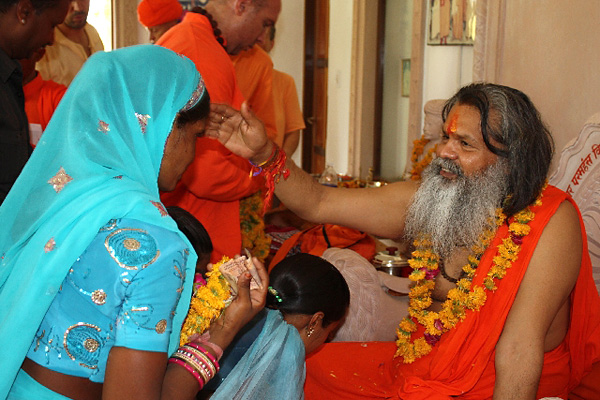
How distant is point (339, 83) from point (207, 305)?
571 centimetres

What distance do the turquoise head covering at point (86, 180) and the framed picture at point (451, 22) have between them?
3.37 metres

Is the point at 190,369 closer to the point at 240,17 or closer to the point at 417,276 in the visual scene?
the point at 417,276

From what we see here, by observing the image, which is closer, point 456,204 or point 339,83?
point 456,204

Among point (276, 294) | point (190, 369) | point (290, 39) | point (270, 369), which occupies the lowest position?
point (270, 369)

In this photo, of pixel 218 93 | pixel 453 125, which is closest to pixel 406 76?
Result: pixel 218 93

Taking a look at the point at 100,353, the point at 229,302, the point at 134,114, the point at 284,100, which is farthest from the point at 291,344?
the point at 284,100

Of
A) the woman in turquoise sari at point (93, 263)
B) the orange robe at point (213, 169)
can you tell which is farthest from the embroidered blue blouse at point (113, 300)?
the orange robe at point (213, 169)

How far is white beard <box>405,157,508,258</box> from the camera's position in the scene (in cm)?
239

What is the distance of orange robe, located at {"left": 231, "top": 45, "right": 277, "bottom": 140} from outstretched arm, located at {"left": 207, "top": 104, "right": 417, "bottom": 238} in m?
1.77

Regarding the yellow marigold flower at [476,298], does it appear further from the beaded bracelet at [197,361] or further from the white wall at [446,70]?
the white wall at [446,70]

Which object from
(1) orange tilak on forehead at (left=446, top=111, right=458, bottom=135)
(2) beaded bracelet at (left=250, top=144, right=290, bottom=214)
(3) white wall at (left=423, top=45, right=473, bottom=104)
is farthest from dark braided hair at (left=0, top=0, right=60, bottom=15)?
(3) white wall at (left=423, top=45, right=473, bottom=104)

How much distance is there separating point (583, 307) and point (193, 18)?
2199mm

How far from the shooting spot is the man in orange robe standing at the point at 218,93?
2.89 m

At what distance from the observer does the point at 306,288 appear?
247 centimetres
